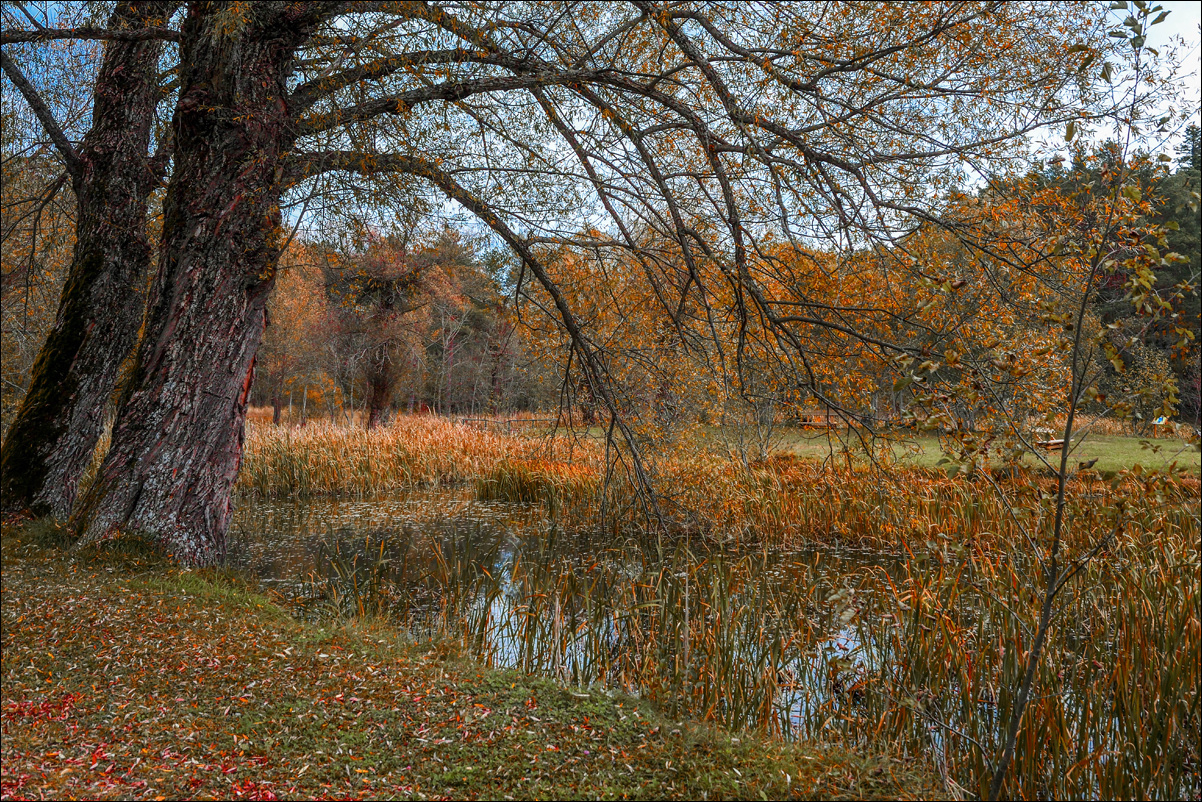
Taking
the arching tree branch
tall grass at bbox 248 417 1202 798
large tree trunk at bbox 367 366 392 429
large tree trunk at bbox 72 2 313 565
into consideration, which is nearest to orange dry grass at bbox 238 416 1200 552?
tall grass at bbox 248 417 1202 798

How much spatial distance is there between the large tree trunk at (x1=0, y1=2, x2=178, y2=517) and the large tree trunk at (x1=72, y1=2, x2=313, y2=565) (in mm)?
1389

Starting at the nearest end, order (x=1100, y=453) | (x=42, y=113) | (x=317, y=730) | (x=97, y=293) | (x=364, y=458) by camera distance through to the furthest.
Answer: (x=317, y=730)
(x=42, y=113)
(x=97, y=293)
(x=364, y=458)
(x=1100, y=453)

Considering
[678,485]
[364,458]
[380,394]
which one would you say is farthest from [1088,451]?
[380,394]

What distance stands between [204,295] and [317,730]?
11.8 feet

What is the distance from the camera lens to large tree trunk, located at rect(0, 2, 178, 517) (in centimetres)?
613

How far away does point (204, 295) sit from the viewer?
521 centimetres

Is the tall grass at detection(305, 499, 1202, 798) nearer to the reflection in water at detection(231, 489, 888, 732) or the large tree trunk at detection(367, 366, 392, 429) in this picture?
the reflection in water at detection(231, 489, 888, 732)

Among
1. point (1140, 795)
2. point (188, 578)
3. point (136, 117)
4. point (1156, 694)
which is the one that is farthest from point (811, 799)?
point (136, 117)

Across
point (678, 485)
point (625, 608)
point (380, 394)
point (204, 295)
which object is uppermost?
point (204, 295)

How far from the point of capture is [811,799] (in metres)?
2.49

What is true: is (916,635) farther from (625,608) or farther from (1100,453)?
(1100,453)

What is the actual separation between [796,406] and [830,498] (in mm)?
3642

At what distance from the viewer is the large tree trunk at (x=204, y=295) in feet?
16.9

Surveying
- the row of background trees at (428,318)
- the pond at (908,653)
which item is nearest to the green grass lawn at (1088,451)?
the row of background trees at (428,318)
